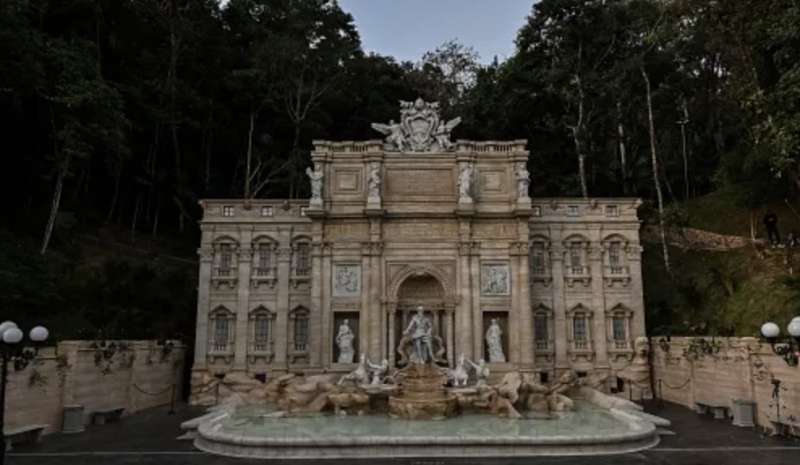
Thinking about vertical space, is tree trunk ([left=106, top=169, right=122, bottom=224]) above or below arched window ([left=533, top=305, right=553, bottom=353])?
above

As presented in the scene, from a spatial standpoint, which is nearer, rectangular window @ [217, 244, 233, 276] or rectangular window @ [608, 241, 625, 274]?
rectangular window @ [217, 244, 233, 276]

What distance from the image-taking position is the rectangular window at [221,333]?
25.6 metres

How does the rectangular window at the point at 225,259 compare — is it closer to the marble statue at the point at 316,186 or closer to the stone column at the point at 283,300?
the stone column at the point at 283,300

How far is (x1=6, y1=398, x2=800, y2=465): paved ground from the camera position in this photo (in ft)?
42.2

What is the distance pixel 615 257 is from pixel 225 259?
17979mm

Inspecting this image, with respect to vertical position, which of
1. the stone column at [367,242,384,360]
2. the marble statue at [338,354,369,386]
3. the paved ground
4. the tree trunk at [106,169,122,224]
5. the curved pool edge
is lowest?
the paved ground

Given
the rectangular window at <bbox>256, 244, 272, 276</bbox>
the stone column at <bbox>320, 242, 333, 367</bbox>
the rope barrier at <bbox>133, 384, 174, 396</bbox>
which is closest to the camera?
the rope barrier at <bbox>133, 384, 174, 396</bbox>

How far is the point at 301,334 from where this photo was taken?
1021 inches

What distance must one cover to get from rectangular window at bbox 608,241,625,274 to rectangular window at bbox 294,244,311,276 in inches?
549

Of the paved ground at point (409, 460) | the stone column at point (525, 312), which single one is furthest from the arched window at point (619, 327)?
the paved ground at point (409, 460)

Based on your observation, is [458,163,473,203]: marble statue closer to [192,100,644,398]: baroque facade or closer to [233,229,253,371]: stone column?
[192,100,644,398]: baroque facade

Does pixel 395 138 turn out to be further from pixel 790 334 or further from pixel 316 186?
pixel 790 334

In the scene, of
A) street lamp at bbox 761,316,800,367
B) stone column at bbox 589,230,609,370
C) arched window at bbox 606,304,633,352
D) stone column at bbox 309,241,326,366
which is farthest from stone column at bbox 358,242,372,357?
→ street lamp at bbox 761,316,800,367

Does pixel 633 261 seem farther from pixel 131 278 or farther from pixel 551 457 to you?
pixel 131 278
